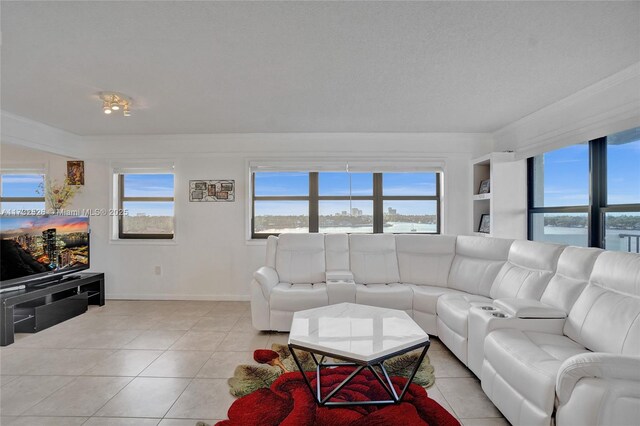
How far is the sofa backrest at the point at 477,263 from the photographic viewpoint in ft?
10.3

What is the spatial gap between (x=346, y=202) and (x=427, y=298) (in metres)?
1.95

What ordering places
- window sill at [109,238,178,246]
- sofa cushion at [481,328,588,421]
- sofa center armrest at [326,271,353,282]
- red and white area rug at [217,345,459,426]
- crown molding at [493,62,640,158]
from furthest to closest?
window sill at [109,238,178,246] → sofa center armrest at [326,271,353,282] → crown molding at [493,62,640,158] → red and white area rug at [217,345,459,426] → sofa cushion at [481,328,588,421]

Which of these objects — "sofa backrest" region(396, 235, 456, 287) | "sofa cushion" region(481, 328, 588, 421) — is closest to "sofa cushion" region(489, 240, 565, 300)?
"sofa cushion" region(481, 328, 588, 421)

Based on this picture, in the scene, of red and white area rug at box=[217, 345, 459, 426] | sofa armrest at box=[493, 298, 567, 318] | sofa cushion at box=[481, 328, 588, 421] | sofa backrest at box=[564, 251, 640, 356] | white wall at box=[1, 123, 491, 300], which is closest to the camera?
sofa cushion at box=[481, 328, 588, 421]

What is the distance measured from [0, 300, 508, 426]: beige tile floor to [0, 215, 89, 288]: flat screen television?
0.64m

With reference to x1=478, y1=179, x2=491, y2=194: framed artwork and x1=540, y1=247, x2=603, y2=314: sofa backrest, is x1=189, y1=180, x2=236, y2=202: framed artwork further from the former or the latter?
x1=540, y1=247, x2=603, y2=314: sofa backrest

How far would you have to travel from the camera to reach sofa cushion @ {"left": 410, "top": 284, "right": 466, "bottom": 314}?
3.16m

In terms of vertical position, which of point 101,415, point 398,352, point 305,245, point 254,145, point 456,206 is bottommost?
point 101,415

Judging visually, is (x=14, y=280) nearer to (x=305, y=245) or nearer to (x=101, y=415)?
(x=101, y=415)

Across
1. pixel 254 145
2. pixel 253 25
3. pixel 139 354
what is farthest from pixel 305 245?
pixel 253 25

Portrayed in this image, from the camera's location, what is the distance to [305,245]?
12.9 feet

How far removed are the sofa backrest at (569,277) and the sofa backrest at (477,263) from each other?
→ 2.33ft

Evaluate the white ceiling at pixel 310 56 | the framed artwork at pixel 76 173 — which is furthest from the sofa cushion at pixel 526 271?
the framed artwork at pixel 76 173

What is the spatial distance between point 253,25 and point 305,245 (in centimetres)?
256
